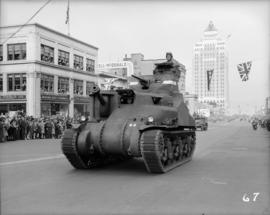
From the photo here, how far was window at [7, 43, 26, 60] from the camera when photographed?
4038 centimetres

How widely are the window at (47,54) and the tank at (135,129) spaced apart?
28.8 metres

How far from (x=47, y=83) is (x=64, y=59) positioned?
490cm

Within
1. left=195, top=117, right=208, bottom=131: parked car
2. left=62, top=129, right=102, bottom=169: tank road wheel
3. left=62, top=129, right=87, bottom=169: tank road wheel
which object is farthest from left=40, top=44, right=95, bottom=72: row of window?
left=62, top=129, right=87, bottom=169: tank road wheel

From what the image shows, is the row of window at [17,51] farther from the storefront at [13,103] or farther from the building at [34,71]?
the storefront at [13,103]

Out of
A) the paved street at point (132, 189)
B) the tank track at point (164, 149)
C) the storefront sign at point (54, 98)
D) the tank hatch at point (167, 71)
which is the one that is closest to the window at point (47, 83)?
the storefront sign at point (54, 98)

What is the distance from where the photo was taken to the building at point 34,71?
3969cm

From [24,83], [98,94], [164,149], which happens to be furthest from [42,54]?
[164,149]

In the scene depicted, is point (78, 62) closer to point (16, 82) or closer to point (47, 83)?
point (47, 83)

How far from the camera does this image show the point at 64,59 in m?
46.1

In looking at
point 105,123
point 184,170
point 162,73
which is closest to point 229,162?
point 184,170

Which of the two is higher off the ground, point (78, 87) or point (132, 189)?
point (78, 87)

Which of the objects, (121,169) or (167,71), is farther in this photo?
(167,71)

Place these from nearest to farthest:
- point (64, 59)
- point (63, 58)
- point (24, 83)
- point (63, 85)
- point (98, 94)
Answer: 1. point (98, 94)
2. point (24, 83)
3. point (63, 85)
4. point (63, 58)
5. point (64, 59)

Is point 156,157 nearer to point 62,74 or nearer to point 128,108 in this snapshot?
point 128,108
